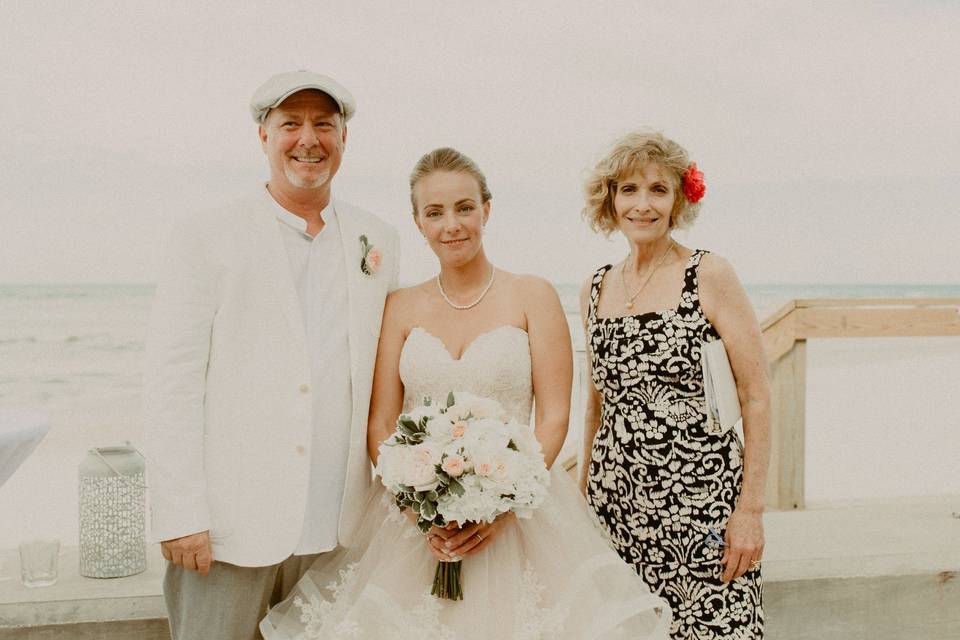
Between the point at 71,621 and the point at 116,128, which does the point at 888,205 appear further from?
the point at 71,621

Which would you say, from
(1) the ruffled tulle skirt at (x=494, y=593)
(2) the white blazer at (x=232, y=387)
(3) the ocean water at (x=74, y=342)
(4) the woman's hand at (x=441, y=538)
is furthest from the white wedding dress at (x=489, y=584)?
(3) the ocean water at (x=74, y=342)

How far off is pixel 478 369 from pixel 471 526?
22.6 inches

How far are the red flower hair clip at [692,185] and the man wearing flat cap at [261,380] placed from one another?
1.10m

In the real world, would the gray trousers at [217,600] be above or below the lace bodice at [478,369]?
below

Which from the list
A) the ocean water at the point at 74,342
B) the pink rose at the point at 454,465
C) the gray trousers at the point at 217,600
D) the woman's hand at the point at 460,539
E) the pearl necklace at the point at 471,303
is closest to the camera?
the pink rose at the point at 454,465

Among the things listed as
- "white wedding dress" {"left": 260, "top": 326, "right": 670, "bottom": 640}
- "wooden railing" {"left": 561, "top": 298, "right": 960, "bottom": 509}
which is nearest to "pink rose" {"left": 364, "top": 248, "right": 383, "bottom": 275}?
"white wedding dress" {"left": 260, "top": 326, "right": 670, "bottom": 640}

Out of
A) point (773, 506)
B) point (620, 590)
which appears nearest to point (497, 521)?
point (620, 590)

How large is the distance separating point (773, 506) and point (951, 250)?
28.7 m

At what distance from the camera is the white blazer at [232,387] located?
8.34 feet

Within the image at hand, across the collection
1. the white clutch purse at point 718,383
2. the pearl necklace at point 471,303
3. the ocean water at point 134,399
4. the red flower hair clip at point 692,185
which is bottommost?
the ocean water at point 134,399

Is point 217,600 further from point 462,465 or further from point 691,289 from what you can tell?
point 691,289

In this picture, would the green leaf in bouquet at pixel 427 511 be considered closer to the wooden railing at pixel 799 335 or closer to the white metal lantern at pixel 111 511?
the white metal lantern at pixel 111 511

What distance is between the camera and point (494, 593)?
2523mm

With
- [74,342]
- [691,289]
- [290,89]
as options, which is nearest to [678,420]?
[691,289]
